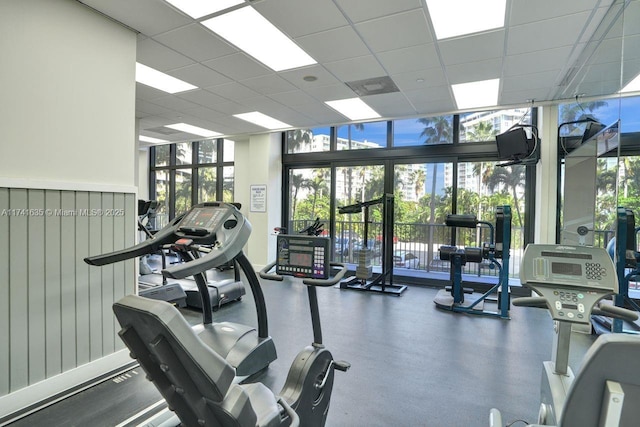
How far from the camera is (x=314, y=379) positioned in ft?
6.04

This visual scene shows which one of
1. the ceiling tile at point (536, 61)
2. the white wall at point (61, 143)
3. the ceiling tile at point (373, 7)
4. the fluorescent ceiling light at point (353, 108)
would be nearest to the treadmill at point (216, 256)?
the white wall at point (61, 143)

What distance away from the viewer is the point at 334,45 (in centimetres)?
324

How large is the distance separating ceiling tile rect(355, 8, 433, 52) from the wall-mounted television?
2184mm

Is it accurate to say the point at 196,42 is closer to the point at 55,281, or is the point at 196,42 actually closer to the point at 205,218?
the point at 205,218

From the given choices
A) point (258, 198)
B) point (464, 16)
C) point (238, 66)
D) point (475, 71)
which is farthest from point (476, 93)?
point (258, 198)

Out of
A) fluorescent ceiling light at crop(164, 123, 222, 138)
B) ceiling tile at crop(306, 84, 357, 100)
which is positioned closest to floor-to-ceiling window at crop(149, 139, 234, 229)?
fluorescent ceiling light at crop(164, 123, 222, 138)

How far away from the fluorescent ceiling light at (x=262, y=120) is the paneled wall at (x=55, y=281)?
3239 millimetres

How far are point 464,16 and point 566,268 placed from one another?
7.20 ft

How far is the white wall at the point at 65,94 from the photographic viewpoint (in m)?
2.24

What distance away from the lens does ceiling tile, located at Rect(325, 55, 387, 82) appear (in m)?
3.57

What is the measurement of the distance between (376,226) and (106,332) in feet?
15.3

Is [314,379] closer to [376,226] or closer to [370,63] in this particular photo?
[370,63]

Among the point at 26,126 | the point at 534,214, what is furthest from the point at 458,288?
the point at 26,126

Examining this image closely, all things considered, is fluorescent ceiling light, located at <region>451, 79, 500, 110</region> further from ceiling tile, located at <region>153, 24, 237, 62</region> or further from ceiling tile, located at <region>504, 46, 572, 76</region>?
ceiling tile, located at <region>153, 24, 237, 62</region>
